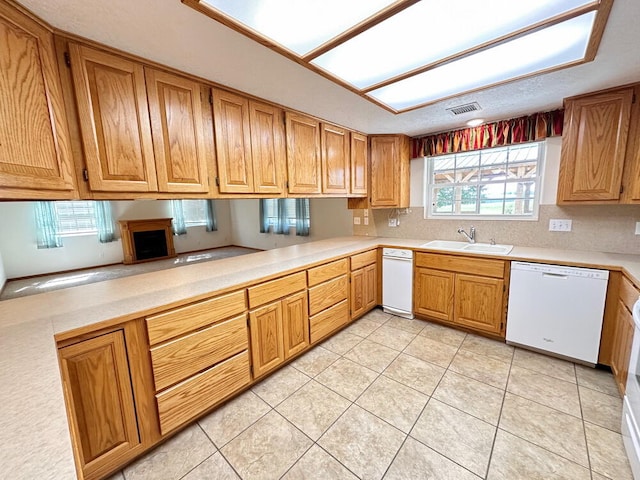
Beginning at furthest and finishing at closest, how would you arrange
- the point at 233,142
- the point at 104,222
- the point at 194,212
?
the point at 194,212
the point at 104,222
the point at 233,142

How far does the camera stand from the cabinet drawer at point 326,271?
Result: 2346 millimetres

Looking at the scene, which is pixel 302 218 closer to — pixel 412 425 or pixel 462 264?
pixel 462 264

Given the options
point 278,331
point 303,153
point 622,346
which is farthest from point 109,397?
point 622,346

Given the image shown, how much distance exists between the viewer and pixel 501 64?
158 centimetres

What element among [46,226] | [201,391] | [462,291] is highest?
[46,226]

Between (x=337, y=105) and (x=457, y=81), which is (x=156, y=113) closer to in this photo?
(x=337, y=105)

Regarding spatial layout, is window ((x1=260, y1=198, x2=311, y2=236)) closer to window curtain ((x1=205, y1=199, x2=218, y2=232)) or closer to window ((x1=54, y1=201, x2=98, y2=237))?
window curtain ((x1=205, y1=199, x2=218, y2=232))

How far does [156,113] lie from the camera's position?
1574mm

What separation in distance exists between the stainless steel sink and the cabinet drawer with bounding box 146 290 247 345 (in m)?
2.08

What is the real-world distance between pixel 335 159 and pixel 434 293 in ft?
5.91

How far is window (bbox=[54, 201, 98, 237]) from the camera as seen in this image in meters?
5.89

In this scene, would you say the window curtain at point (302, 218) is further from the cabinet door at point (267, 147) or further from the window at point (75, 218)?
the window at point (75, 218)

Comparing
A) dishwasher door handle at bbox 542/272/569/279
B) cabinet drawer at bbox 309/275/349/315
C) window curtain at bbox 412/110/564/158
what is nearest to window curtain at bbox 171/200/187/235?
cabinet drawer at bbox 309/275/349/315

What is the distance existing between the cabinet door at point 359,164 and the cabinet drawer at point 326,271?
98 centimetres
